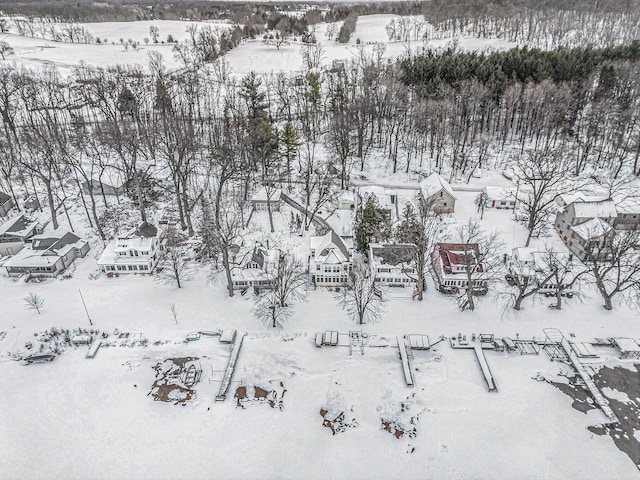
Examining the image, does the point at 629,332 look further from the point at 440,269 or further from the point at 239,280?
the point at 239,280

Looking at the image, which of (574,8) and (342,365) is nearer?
(342,365)

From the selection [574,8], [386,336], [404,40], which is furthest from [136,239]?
[574,8]

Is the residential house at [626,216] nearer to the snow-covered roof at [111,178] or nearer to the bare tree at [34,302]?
the bare tree at [34,302]

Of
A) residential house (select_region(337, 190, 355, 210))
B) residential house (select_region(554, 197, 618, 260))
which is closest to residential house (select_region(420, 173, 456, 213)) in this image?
residential house (select_region(337, 190, 355, 210))

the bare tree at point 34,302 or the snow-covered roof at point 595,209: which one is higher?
the snow-covered roof at point 595,209

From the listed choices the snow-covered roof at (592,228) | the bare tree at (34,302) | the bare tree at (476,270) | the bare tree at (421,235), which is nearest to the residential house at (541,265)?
the bare tree at (476,270)
